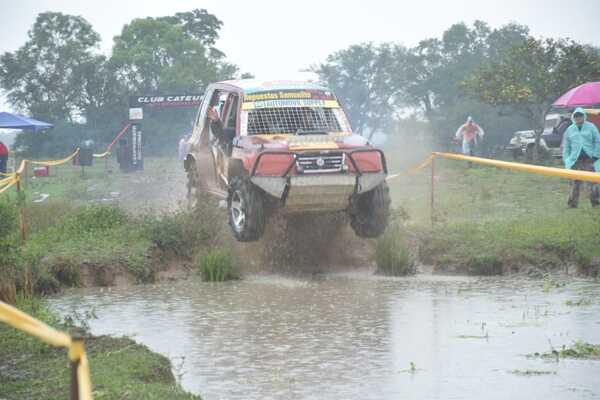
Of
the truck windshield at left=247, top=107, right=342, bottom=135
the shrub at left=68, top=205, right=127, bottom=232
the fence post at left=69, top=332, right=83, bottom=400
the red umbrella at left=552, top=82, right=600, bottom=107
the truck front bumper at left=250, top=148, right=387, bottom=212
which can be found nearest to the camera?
the fence post at left=69, top=332, right=83, bottom=400

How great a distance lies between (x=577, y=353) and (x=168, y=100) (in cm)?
3077

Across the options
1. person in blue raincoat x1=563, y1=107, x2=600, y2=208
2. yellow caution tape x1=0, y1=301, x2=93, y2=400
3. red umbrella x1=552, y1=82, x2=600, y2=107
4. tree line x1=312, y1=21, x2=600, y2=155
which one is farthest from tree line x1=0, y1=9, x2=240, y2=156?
yellow caution tape x1=0, y1=301, x2=93, y2=400

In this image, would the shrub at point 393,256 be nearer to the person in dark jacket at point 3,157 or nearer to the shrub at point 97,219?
the shrub at point 97,219

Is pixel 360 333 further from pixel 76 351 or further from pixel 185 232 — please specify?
pixel 76 351

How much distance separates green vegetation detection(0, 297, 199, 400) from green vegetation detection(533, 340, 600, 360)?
285cm

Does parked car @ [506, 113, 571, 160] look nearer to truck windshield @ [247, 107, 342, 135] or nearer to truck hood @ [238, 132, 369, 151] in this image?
truck windshield @ [247, 107, 342, 135]

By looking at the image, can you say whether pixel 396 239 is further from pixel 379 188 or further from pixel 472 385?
pixel 472 385

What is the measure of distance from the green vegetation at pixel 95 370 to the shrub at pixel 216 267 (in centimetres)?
440

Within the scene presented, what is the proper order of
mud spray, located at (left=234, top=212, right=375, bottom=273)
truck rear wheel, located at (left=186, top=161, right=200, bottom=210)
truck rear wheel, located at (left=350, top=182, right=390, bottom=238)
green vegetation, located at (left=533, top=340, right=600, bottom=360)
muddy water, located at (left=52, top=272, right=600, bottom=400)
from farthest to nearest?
1. truck rear wheel, located at (left=186, top=161, right=200, bottom=210)
2. mud spray, located at (left=234, top=212, right=375, bottom=273)
3. truck rear wheel, located at (left=350, top=182, right=390, bottom=238)
4. green vegetation, located at (left=533, top=340, right=600, bottom=360)
5. muddy water, located at (left=52, top=272, right=600, bottom=400)

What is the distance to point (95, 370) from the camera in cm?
753

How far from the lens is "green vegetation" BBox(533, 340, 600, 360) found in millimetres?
8750

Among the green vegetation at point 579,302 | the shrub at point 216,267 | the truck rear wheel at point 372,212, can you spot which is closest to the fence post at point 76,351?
the green vegetation at point 579,302

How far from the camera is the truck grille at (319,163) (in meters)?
13.1

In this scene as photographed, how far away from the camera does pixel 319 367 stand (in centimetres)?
855
